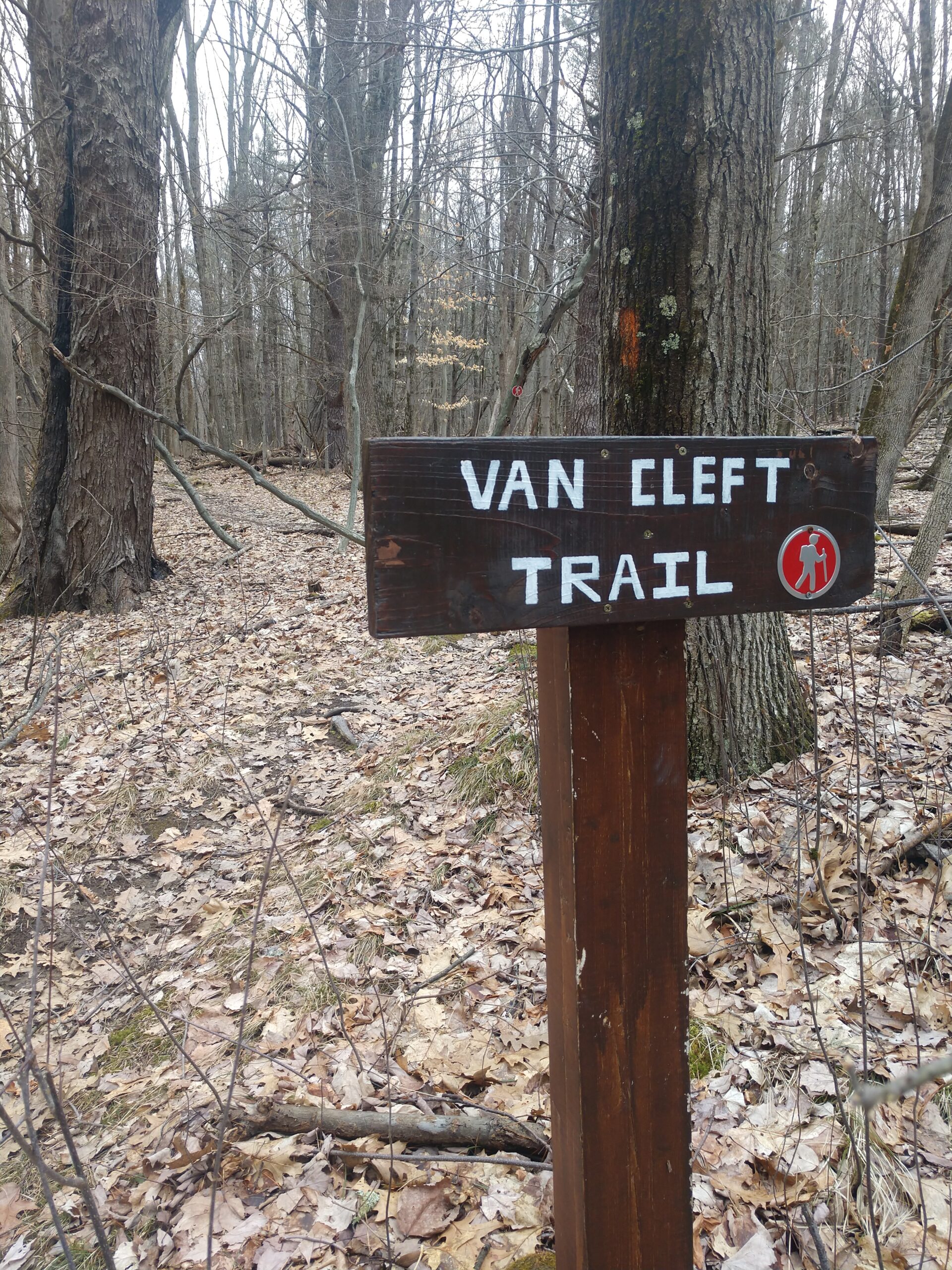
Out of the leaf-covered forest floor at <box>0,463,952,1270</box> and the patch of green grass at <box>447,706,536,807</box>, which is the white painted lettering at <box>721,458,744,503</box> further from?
the patch of green grass at <box>447,706,536,807</box>

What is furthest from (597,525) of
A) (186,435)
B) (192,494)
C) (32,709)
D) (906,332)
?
(906,332)

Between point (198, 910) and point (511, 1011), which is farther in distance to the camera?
point (198, 910)

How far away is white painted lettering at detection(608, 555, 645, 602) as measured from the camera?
1333mm

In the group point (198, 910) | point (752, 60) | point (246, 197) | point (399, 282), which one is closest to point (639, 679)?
point (752, 60)

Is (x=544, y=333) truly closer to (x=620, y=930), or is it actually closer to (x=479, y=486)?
(x=479, y=486)

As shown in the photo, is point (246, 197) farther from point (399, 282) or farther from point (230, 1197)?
point (230, 1197)

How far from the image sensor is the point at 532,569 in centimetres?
129

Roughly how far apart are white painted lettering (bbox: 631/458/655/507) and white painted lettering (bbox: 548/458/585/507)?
9cm

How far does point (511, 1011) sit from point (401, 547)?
2.25 metres

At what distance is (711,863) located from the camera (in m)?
3.29

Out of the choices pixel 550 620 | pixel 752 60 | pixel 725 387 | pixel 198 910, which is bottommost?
pixel 198 910

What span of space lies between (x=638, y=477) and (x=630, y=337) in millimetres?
2105

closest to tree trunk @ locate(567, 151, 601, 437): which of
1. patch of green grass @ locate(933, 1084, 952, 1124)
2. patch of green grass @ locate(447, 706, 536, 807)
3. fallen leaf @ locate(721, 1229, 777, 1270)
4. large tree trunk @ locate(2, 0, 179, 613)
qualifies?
patch of green grass @ locate(447, 706, 536, 807)

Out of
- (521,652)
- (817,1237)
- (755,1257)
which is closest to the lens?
(817,1237)
